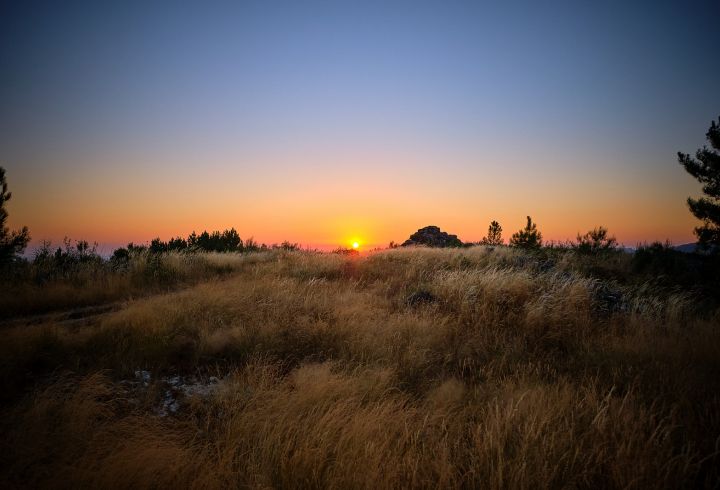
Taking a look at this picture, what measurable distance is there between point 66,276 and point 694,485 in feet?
44.0

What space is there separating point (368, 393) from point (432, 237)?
3017cm

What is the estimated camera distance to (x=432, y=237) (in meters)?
32.7

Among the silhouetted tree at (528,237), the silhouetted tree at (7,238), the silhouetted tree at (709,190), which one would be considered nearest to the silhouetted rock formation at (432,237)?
the silhouetted tree at (528,237)

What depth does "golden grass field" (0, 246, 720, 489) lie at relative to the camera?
2324mm

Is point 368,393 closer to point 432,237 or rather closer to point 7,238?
point 7,238

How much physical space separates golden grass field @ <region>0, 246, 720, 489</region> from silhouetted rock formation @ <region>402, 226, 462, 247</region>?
24.4m

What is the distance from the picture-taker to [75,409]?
2980 millimetres

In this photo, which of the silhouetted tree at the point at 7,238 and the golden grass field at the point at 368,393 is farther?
the silhouetted tree at the point at 7,238

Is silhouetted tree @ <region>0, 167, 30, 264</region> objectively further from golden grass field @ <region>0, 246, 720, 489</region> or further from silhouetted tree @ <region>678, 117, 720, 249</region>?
silhouetted tree @ <region>678, 117, 720, 249</region>

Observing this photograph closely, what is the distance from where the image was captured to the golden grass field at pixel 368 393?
2.32 m

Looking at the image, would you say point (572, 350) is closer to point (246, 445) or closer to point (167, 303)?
point (246, 445)

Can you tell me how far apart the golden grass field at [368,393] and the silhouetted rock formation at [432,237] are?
24.4 m

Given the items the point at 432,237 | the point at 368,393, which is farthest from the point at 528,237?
the point at 368,393

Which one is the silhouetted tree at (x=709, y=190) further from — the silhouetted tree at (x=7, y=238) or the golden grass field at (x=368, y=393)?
the silhouetted tree at (x=7, y=238)
